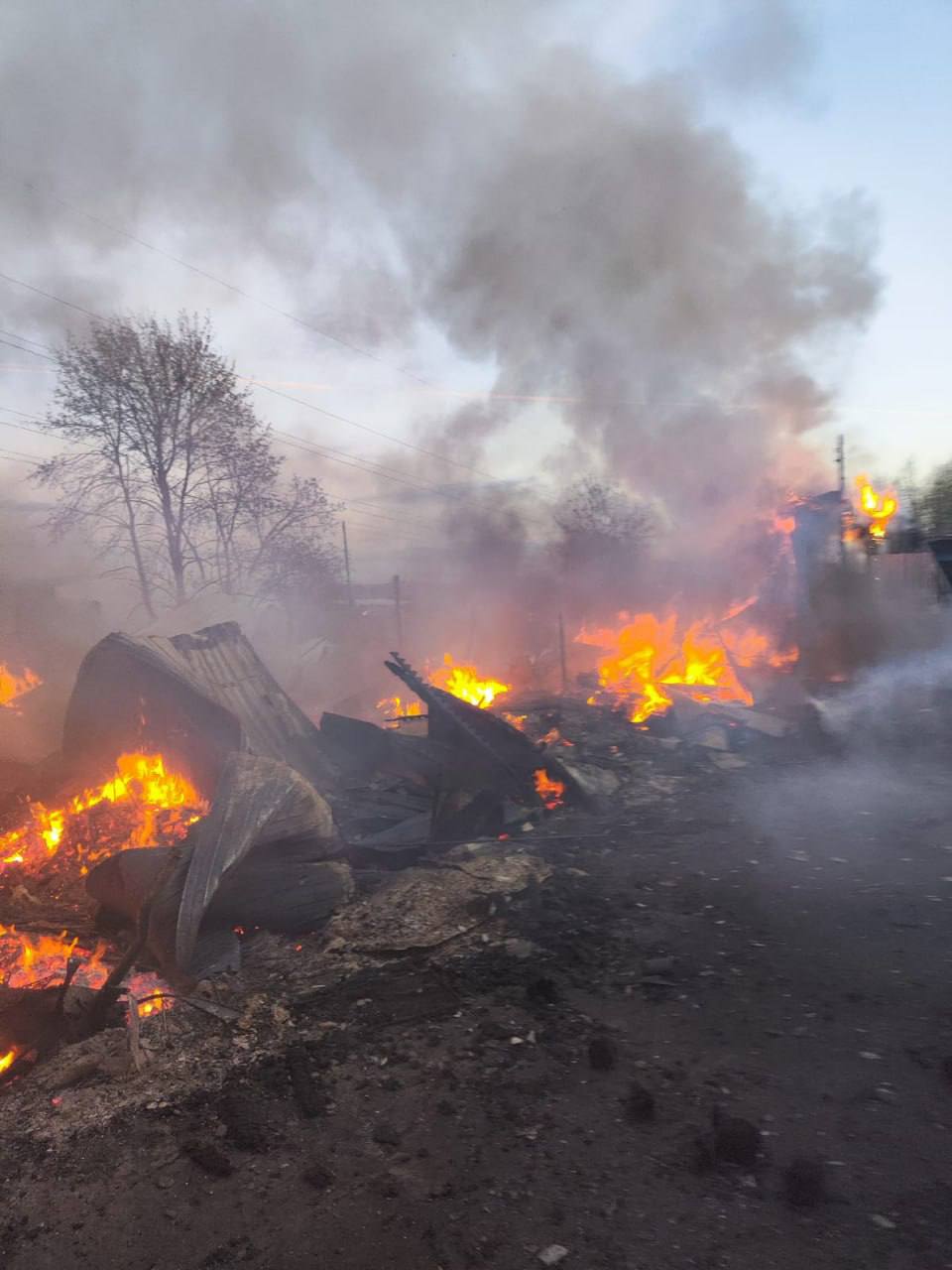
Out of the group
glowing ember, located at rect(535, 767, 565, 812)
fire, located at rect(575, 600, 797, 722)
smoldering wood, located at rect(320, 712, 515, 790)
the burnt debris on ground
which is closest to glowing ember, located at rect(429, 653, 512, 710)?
fire, located at rect(575, 600, 797, 722)

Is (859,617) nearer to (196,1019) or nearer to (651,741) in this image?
(651,741)

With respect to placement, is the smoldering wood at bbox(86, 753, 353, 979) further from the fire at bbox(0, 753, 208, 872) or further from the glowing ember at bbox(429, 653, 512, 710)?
the glowing ember at bbox(429, 653, 512, 710)

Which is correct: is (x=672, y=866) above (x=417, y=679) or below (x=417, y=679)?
below

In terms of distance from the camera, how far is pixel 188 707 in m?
8.77

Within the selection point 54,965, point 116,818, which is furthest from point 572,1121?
point 116,818

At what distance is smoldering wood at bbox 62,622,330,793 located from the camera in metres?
8.71

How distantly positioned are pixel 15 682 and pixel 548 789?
521 inches

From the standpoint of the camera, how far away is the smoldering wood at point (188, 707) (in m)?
8.71

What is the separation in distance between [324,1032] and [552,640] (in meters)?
16.0

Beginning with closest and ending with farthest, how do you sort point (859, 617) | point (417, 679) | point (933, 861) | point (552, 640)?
1. point (933, 861)
2. point (417, 679)
3. point (859, 617)
4. point (552, 640)

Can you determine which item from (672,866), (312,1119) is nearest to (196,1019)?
(312,1119)

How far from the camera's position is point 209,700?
28.3ft

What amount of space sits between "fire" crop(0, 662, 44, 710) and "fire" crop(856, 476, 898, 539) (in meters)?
19.9

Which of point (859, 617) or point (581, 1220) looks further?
point (859, 617)
